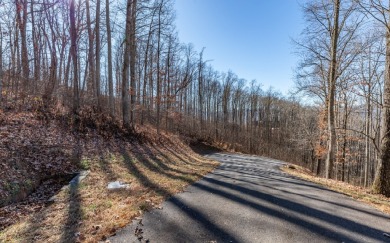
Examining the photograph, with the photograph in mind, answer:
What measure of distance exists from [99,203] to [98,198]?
1.17ft

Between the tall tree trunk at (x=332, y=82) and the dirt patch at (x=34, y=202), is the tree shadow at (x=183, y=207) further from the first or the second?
the tall tree trunk at (x=332, y=82)

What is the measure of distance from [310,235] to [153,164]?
662cm

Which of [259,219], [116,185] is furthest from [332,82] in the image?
Answer: [116,185]

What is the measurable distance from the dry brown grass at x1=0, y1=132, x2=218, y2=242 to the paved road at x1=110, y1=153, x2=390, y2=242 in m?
0.39

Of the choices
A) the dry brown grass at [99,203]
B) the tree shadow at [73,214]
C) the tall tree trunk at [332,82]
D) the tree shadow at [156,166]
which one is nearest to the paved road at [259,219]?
the dry brown grass at [99,203]

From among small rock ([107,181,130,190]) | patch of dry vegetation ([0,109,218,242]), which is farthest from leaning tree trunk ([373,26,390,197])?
small rock ([107,181,130,190])

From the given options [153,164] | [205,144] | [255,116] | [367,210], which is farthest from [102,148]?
[255,116]

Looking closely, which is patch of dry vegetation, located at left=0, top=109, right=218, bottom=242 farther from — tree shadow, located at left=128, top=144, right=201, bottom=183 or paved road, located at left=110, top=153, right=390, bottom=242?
paved road, located at left=110, top=153, right=390, bottom=242

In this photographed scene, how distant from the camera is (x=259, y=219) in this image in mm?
4102

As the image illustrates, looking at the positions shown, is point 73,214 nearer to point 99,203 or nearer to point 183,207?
point 99,203

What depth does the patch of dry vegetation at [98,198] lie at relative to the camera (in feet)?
12.0

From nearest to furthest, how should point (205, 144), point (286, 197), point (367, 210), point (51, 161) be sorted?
point (367, 210)
point (286, 197)
point (51, 161)
point (205, 144)

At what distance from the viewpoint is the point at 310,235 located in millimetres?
3545

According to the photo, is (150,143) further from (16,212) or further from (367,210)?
(367,210)
